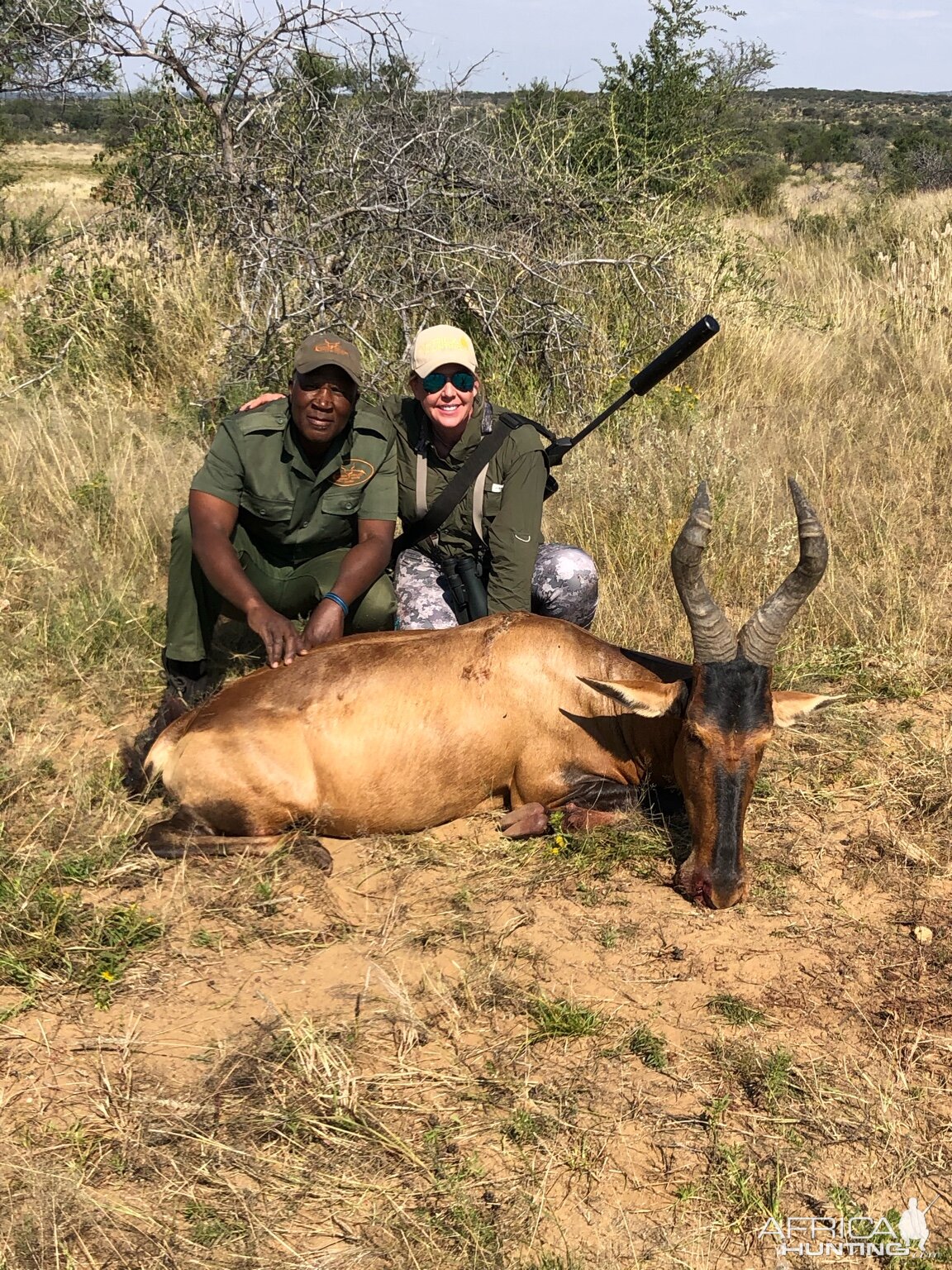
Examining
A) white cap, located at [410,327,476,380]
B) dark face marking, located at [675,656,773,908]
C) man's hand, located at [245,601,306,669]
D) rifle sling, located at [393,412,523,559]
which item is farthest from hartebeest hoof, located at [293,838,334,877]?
white cap, located at [410,327,476,380]

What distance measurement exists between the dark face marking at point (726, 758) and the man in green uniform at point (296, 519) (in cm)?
186

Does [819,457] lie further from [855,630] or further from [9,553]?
[9,553]

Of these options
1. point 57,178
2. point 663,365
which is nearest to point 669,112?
point 663,365

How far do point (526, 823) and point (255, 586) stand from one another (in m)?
2.00

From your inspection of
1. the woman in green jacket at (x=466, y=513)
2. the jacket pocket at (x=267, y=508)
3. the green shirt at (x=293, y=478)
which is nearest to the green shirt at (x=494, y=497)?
the woman in green jacket at (x=466, y=513)

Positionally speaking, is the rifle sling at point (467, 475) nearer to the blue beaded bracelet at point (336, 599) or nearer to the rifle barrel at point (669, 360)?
the rifle barrel at point (669, 360)

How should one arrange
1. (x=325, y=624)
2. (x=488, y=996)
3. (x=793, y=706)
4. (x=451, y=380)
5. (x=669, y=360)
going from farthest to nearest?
(x=669, y=360), (x=451, y=380), (x=325, y=624), (x=793, y=706), (x=488, y=996)

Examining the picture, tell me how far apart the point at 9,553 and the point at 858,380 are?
6.96m

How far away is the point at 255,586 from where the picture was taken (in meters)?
5.70

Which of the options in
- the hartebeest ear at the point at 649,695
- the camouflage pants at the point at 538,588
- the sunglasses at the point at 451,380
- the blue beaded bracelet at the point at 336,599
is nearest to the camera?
the hartebeest ear at the point at 649,695

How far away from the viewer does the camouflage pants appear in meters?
6.00

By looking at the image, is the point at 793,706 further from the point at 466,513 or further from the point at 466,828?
the point at 466,513

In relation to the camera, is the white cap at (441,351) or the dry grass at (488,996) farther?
the white cap at (441,351)

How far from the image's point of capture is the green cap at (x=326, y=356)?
16.9ft
